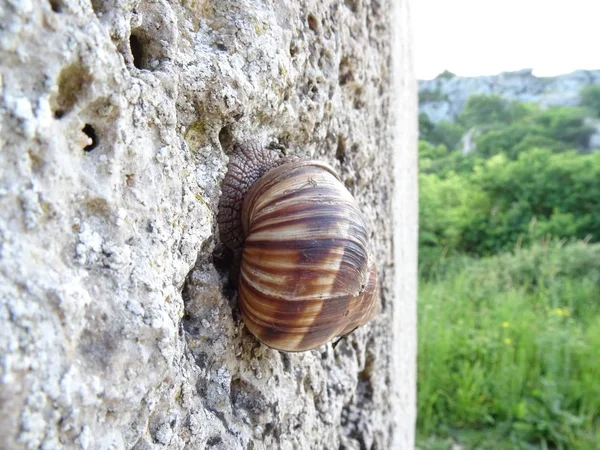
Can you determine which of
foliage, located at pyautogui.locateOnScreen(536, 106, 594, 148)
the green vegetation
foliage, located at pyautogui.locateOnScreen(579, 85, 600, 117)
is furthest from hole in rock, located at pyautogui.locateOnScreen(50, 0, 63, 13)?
foliage, located at pyautogui.locateOnScreen(579, 85, 600, 117)

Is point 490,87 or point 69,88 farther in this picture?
point 490,87

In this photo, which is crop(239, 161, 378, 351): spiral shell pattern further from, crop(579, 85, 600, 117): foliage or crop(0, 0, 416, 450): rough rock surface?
crop(579, 85, 600, 117): foliage

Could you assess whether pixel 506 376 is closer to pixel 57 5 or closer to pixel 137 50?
pixel 137 50

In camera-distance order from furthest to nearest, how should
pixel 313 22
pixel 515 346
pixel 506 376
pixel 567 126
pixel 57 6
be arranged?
pixel 567 126, pixel 515 346, pixel 506 376, pixel 313 22, pixel 57 6

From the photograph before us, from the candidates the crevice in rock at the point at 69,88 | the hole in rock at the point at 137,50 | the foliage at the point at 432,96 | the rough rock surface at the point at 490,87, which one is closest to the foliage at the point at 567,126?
the rough rock surface at the point at 490,87

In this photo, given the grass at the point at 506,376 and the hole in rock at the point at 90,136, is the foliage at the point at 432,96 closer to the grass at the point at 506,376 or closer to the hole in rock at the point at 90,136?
the grass at the point at 506,376

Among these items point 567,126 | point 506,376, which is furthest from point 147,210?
point 567,126

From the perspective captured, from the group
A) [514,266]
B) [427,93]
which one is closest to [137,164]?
[514,266]

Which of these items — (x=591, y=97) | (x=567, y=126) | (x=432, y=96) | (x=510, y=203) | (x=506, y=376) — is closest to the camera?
(x=506, y=376)
